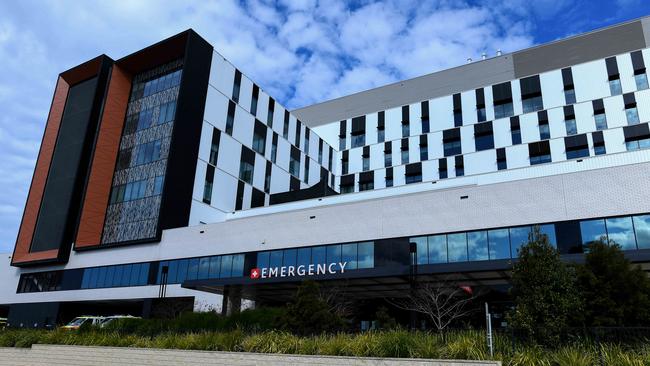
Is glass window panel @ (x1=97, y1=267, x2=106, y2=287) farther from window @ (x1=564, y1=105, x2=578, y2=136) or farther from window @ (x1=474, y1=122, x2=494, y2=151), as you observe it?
window @ (x1=564, y1=105, x2=578, y2=136)

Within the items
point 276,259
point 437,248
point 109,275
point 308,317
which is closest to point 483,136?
point 437,248

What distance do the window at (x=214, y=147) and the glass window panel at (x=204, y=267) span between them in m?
9.81

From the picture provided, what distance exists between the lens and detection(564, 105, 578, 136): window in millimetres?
51500

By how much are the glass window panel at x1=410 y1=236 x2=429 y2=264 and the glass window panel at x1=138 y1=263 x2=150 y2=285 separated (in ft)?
77.0

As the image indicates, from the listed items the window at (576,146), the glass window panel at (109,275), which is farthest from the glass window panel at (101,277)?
the window at (576,146)

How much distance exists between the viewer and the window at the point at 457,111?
2306 inches

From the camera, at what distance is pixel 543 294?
46.3 ft

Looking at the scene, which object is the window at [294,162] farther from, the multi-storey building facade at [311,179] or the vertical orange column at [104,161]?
the vertical orange column at [104,161]

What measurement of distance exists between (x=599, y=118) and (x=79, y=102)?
54.4m

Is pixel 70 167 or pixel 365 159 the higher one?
pixel 365 159

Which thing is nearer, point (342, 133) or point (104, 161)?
point (104, 161)

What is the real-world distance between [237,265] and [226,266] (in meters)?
1.12

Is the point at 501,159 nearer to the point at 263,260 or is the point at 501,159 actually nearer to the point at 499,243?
the point at 499,243

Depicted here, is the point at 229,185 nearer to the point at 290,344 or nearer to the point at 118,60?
the point at 118,60
